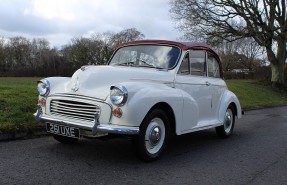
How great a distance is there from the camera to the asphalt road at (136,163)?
185 inches

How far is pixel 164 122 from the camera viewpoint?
18.9 ft

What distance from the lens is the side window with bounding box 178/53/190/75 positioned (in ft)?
21.6

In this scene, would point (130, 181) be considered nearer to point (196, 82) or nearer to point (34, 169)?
point (34, 169)

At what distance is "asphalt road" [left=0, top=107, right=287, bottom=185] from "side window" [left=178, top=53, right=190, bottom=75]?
4.75ft

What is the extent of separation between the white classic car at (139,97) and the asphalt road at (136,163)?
0.36 m

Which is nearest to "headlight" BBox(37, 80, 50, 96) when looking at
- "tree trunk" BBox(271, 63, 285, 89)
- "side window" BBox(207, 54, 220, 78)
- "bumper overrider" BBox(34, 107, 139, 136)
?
"bumper overrider" BBox(34, 107, 139, 136)

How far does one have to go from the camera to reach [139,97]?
522 centimetres

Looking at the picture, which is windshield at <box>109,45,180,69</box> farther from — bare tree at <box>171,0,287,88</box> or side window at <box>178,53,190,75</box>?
bare tree at <box>171,0,287,88</box>

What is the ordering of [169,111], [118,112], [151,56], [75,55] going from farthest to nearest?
[75,55]
[151,56]
[169,111]
[118,112]

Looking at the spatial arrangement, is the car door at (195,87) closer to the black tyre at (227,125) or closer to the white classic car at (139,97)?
the white classic car at (139,97)

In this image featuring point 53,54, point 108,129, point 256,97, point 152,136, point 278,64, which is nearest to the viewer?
point 108,129

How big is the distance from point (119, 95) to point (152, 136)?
903 mm

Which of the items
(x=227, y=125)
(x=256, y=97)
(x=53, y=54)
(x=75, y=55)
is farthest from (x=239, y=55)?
(x=227, y=125)

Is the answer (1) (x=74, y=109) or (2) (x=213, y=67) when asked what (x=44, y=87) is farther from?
(2) (x=213, y=67)
